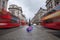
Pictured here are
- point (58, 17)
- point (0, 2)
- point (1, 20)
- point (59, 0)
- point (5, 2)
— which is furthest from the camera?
point (5, 2)

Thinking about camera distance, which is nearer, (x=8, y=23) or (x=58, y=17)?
(x=58, y=17)

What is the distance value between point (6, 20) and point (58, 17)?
9767 mm

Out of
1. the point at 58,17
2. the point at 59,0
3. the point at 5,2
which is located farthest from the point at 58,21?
the point at 5,2

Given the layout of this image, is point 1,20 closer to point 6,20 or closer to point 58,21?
point 6,20

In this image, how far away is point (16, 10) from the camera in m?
121

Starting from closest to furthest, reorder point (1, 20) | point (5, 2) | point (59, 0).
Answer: point (1, 20), point (59, 0), point (5, 2)

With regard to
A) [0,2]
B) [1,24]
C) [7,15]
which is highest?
[0,2]

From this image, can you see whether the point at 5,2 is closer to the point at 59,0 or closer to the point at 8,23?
the point at 59,0

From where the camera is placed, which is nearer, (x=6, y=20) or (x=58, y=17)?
(x=58, y=17)

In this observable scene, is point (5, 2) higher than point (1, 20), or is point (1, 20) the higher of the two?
point (5, 2)

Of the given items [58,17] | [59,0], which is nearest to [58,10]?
[58,17]

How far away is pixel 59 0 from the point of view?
51.1 meters

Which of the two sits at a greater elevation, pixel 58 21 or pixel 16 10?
pixel 16 10

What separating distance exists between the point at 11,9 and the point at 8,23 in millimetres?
96556
